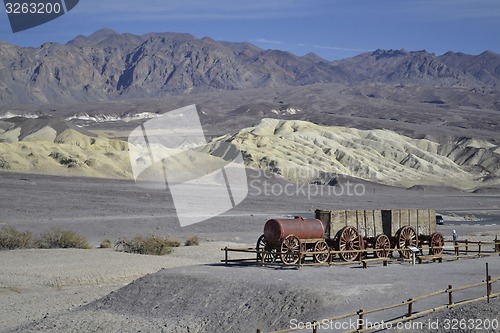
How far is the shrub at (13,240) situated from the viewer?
31.9m

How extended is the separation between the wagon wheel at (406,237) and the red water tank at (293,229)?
3625 millimetres

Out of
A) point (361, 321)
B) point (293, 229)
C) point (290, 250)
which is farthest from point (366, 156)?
point (361, 321)

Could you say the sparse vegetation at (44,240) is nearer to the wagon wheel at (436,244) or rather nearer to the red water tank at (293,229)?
the red water tank at (293,229)

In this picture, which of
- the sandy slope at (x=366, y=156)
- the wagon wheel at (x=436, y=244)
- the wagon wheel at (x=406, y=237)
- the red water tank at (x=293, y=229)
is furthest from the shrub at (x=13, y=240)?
the sandy slope at (x=366, y=156)

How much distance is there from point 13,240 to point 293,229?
1478 cm

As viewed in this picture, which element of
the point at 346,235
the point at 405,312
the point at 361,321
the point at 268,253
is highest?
the point at 361,321

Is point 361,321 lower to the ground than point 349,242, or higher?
higher

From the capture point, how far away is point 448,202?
7750 centimetres

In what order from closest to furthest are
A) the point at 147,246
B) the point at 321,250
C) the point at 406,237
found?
the point at 321,250 < the point at 406,237 < the point at 147,246

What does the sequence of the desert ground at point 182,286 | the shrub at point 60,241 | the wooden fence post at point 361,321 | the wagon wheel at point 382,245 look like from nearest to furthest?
the wooden fence post at point 361,321 < the desert ground at point 182,286 < the wagon wheel at point 382,245 < the shrub at point 60,241

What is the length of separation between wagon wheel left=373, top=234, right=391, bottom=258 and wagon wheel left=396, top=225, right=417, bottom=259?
0.62 meters

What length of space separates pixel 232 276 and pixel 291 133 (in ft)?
352

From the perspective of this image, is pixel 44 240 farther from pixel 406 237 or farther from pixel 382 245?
pixel 406 237

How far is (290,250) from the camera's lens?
23.0 m
